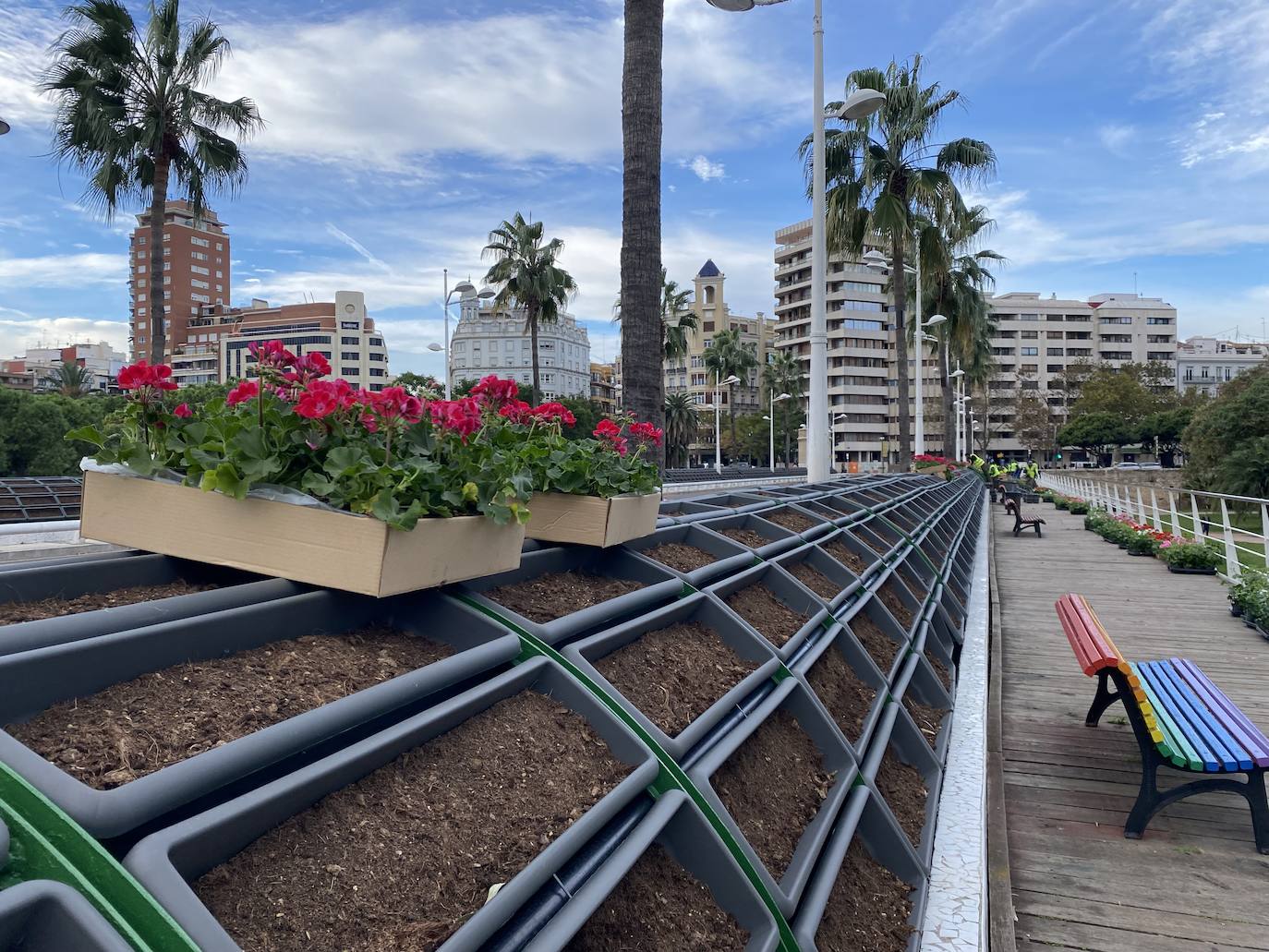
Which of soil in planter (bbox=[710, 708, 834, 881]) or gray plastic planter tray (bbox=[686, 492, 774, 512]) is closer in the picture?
soil in planter (bbox=[710, 708, 834, 881])

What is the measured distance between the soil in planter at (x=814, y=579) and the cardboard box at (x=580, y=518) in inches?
39.4

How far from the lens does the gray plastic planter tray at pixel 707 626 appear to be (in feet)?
5.44

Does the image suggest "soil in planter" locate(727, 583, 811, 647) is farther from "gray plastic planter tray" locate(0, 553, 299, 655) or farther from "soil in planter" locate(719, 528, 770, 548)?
"gray plastic planter tray" locate(0, 553, 299, 655)

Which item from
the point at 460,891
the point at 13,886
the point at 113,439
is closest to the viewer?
the point at 13,886

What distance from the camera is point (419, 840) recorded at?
121cm

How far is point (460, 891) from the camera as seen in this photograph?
3.83 feet

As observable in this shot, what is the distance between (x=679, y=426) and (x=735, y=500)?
2710 inches

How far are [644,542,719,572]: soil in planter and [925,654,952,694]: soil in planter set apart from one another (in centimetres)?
161


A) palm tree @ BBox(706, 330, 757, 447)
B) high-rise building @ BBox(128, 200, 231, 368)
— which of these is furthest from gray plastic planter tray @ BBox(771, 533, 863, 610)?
high-rise building @ BBox(128, 200, 231, 368)

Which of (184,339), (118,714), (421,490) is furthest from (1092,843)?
(184,339)

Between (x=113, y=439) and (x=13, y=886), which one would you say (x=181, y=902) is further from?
(x=113, y=439)

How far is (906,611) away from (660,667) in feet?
8.52

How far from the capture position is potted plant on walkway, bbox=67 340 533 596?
1656 mm

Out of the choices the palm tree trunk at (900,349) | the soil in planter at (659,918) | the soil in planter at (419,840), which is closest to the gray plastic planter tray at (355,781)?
the soil in planter at (419,840)
